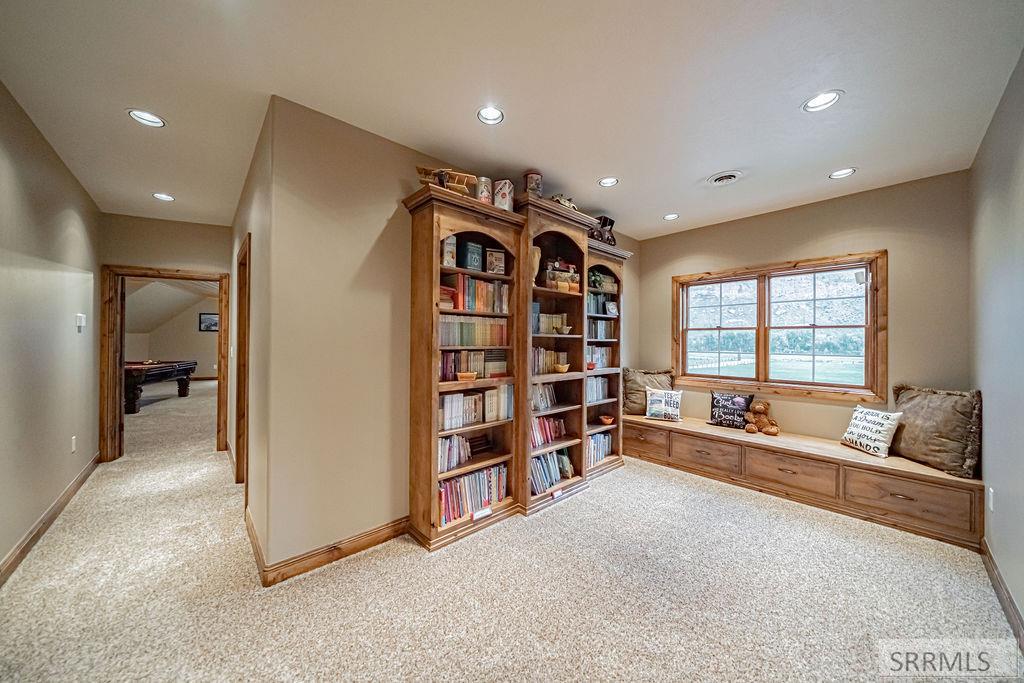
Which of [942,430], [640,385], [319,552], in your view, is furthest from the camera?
[640,385]

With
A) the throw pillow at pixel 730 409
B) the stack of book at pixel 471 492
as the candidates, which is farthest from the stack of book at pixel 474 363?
the throw pillow at pixel 730 409

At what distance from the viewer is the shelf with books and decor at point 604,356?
11.9 ft

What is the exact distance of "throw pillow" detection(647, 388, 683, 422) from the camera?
4.03m

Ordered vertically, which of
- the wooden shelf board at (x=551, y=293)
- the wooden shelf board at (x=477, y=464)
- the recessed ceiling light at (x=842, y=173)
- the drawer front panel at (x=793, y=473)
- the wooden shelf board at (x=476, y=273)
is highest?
the recessed ceiling light at (x=842, y=173)

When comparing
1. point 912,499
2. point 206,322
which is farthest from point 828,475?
point 206,322

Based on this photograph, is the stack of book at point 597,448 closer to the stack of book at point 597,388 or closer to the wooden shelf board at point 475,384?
the stack of book at point 597,388

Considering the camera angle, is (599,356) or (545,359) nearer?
(545,359)

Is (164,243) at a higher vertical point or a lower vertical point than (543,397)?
higher

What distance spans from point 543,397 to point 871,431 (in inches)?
102

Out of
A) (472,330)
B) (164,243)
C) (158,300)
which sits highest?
(164,243)

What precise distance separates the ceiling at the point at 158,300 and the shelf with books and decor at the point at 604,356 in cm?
750

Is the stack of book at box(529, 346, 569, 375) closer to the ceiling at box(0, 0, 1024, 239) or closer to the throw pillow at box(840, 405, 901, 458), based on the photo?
the ceiling at box(0, 0, 1024, 239)

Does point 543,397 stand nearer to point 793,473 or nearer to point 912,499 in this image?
point 793,473

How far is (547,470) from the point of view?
3.03 metres
